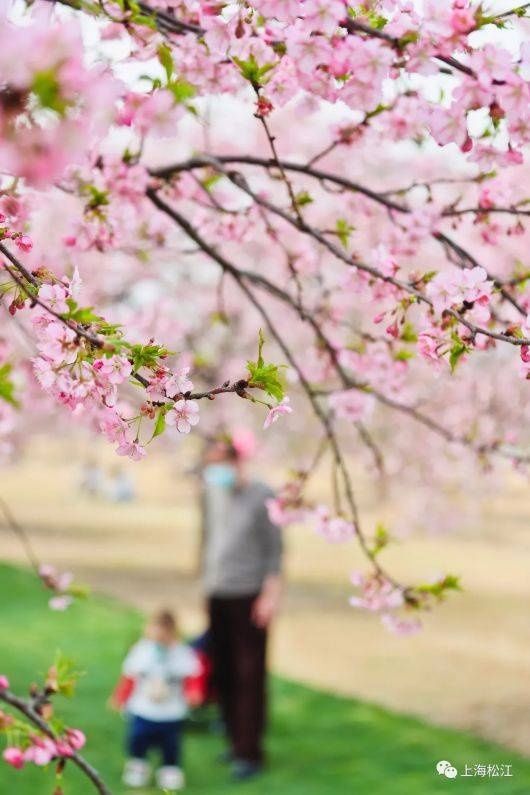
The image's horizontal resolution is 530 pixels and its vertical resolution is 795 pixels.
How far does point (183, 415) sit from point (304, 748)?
5.28m

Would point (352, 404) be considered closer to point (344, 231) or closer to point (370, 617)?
point (344, 231)

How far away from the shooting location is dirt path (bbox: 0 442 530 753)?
28.0ft

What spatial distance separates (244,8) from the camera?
1860 mm

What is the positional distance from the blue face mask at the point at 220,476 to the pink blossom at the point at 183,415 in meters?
4.22

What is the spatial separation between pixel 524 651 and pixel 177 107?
923 cm

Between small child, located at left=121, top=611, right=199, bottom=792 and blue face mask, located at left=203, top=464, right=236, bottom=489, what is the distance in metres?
0.78

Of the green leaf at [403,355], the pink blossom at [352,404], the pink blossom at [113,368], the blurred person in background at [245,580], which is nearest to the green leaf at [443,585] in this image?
the green leaf at [403,355]

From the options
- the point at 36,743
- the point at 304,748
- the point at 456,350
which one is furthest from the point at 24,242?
the point at 304,748

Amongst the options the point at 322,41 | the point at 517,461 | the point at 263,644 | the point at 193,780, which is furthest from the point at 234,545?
the point at 322,41

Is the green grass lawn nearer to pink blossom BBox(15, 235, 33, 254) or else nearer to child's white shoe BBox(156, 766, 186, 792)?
child's white shoe BBox(156, 766, 186, 792)

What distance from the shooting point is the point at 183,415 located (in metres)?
1.69

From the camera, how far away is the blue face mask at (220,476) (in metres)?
5.94

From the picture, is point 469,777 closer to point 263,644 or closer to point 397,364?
point 263,644

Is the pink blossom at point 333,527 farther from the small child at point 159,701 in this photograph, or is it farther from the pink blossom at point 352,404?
the small child at point 159,701
